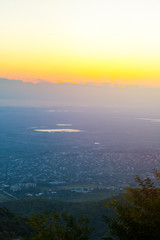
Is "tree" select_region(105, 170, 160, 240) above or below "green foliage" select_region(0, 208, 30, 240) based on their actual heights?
above

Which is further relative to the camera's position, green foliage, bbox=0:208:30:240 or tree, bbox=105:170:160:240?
green foliage, bbox=0:208:30:240

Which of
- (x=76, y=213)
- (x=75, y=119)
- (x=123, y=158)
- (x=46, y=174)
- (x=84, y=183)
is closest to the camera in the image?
(x=76, y=213)

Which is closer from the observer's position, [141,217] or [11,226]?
[141,217]

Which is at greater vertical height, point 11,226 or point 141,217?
point 141,217

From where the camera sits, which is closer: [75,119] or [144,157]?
[144,157]

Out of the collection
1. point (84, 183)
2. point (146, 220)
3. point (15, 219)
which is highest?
point (146, 220)

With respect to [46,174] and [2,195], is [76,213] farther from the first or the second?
[46,174]

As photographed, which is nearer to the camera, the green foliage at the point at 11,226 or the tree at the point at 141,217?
the tree at the point at 141,217

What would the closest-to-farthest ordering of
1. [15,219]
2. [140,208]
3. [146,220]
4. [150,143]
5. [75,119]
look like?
[146,220] → [140,208] → [15,219] → [150,143] → [75,119]

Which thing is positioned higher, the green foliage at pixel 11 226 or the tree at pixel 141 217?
the tree at pixel 141 217

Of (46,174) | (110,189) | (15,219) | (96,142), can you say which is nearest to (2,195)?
(46,174)

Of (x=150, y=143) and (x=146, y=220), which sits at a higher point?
(x=146, y=220)
